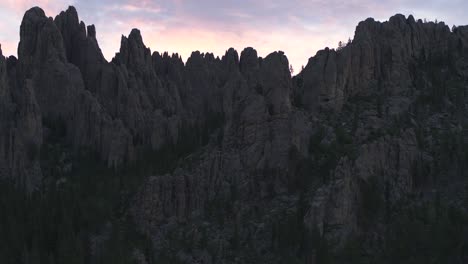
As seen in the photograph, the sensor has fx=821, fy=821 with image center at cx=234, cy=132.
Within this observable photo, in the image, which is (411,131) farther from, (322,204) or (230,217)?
(230,217)

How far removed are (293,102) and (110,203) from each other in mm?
31931

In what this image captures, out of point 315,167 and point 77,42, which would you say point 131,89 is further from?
point 315,167

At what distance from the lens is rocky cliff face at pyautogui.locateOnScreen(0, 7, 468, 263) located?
110m

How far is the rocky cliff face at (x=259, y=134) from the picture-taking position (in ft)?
360

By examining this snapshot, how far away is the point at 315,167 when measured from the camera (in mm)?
115250

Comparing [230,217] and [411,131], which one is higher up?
[411,131]

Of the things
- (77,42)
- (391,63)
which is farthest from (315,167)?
(77,42)

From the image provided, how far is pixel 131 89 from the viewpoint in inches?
5871

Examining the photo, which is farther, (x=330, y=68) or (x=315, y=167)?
(x=330, y=68)

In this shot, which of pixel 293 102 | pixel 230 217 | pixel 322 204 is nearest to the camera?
pixel 322 204

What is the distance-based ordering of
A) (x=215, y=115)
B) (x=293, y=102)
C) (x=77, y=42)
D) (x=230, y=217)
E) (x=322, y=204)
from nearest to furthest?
(x=322, y=204) < (x=230, y=217) < (x=293, y=102) < (x=215, y=115) < (x=77, y=42)

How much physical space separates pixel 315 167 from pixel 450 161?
1965cm

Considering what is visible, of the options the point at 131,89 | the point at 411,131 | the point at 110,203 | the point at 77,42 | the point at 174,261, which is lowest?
the point at 174,261

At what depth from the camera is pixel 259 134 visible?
120 metres
